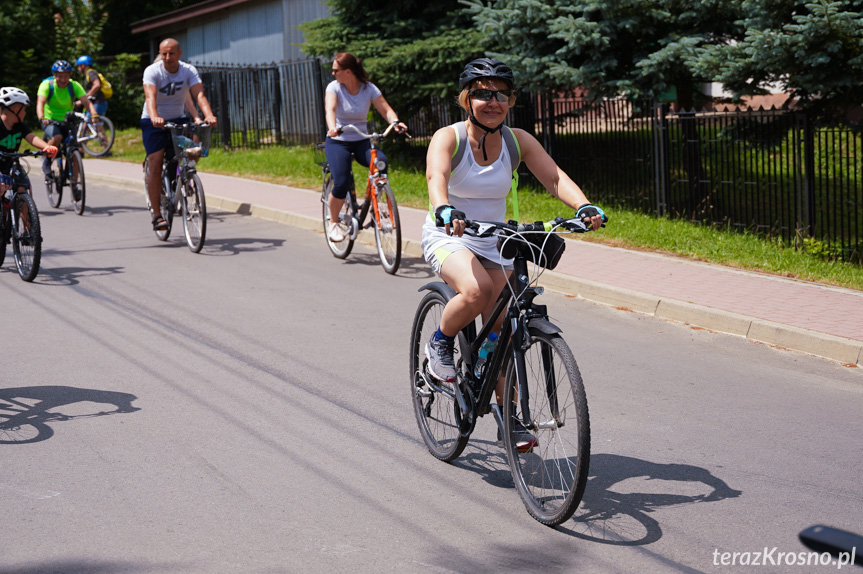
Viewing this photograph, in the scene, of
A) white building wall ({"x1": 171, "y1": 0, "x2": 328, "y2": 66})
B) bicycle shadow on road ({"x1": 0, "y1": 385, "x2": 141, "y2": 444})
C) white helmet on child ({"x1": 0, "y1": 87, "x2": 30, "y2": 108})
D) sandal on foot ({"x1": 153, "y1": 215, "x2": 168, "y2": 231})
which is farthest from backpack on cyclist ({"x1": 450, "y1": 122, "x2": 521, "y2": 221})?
white building wall ({"x1": 171, "y1": 0, "x2": 328, "y2": 66})

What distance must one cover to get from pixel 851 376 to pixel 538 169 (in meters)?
3.24

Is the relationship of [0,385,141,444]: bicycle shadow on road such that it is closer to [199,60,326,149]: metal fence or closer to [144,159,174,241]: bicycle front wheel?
[144,159,174,241]: bicycle front wheel

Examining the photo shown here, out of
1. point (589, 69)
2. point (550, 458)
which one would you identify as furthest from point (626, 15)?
point (550, 458)

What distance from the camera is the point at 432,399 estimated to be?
5.40 m

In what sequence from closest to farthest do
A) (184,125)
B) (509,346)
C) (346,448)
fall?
(509,346) → (346,448) → (184,125)

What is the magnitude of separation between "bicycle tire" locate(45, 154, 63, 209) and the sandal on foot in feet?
11.7

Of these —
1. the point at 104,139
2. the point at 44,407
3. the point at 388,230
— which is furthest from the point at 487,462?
the point at 104,139

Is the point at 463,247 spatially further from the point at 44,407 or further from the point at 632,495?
the point at 44,407

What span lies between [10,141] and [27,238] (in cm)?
107

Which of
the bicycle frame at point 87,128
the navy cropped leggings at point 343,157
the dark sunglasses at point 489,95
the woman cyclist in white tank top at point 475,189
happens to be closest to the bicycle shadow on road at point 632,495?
the woman cyclist in white tank top at point 475,189

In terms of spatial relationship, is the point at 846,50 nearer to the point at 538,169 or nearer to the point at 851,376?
the point at 851,376

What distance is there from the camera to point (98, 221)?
1384cm

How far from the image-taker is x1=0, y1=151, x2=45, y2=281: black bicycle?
31.5 feet

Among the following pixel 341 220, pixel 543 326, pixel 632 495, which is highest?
pixel 341 220
